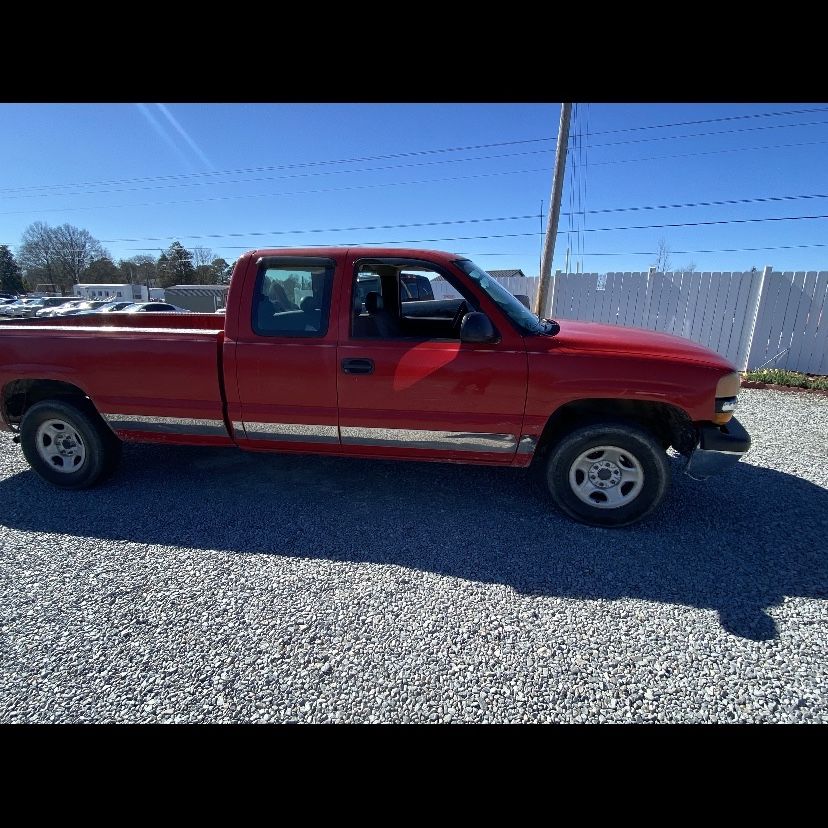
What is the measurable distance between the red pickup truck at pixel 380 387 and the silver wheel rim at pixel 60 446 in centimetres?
1

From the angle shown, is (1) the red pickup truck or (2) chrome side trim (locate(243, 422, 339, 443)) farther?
(2) chrome side trim (locate(243, 422, 339, 443))

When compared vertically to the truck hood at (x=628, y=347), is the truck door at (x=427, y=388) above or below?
below

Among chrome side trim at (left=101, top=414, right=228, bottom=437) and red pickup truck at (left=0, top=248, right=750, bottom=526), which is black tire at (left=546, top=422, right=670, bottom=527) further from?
chrome side trim at (left=101, top=414, right=228, bottom=437)

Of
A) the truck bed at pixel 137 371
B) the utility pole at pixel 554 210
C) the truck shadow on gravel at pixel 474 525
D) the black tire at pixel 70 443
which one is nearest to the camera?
the truck shadow on gravel at pixel 474 525

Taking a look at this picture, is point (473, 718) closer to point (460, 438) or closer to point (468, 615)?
point (468, 615)

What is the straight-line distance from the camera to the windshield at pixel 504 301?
3.21 metres

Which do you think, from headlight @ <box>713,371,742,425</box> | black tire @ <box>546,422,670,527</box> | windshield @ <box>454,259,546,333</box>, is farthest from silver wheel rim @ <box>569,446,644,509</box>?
windshield @ <box>454,259,546,333</box>

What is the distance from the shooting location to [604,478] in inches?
125

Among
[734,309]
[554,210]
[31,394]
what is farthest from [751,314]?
[31,394]

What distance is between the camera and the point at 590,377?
2.99m

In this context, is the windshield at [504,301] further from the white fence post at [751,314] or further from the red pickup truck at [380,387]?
the white fence post at [751,314]

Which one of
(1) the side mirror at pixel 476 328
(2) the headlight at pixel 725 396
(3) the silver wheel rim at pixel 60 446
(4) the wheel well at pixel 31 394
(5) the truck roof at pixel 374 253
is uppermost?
(5) the truck roof at pixel 374 253

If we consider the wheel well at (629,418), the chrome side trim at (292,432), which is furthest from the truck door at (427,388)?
the wheel well at (629,418)

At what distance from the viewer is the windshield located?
321 cm
